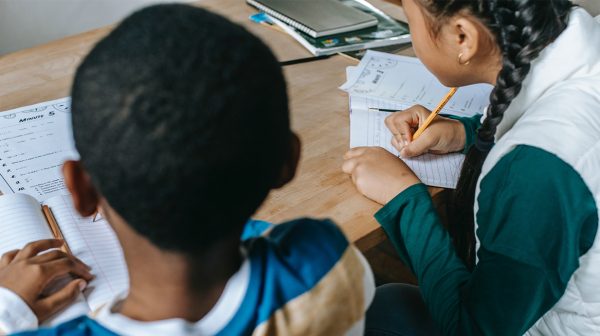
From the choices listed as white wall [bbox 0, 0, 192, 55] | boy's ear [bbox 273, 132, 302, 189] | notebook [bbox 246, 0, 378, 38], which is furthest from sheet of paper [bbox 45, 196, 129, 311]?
white wall [bbox 0, 0, 192, 55]

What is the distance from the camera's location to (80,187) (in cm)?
55

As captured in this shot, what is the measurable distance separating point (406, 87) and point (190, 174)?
2.91 feet

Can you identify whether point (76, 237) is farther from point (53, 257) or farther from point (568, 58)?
point (568, 58)

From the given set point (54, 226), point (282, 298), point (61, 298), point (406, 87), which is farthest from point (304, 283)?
point (406, 87)

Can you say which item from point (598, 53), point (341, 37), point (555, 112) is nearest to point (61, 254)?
point (555, 112)

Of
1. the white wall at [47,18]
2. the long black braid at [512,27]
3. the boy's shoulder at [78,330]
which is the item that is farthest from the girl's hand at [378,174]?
the white wall at [47,18]

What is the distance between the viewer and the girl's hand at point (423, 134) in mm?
1075

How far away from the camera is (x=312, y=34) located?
4.76 ft

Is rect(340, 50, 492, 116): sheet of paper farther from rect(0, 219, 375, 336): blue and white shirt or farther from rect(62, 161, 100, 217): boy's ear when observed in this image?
rect(62, 161, 100, 217): boy's ear

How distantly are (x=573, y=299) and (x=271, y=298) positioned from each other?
1.77 ft

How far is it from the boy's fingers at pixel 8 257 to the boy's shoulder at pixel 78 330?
9.0 inches

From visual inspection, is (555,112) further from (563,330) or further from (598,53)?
(563,330)

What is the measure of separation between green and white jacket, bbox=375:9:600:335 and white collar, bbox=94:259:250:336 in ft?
1.30

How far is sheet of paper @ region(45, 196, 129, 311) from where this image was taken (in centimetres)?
76
